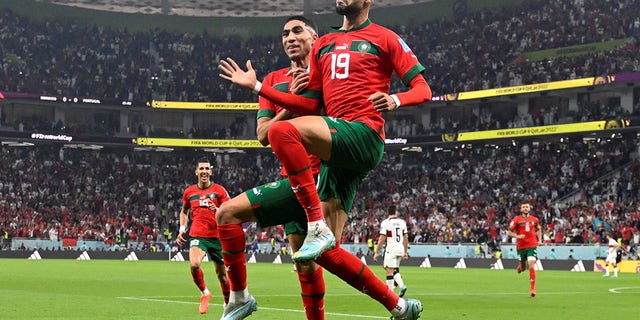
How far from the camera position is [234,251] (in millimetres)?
8516

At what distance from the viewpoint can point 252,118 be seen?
76250 mm

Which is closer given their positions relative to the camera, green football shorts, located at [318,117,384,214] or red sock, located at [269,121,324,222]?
red sock, located at [269,121,324,222]

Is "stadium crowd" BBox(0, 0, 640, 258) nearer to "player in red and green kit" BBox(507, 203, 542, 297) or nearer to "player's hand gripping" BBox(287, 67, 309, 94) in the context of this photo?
"player in red and green kit" BBox(507, 203, 542, 297)

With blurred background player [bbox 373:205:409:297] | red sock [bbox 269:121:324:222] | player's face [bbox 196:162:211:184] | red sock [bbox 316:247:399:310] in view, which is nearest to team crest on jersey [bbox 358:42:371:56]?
red sock [bbox 269:121:324:222]

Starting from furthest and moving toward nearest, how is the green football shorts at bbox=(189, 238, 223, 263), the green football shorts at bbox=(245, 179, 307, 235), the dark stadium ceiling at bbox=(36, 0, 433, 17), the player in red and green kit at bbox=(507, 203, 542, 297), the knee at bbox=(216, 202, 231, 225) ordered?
the dark stadium ceiling at bbox=(36, 0, 433, 17) → the player in red and green kit at bbox=(507, 203, 542, 297) → the green football shorts at bbox=(189, 238, 223, 263) → the knee at bbox=(216, 202, 231, 225) → the green football shorts at bbox=(245, 179, 307, 235)

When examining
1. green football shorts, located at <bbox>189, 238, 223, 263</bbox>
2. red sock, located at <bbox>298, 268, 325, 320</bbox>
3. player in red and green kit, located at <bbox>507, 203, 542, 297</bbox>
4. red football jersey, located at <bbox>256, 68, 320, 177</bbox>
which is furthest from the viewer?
player in red and green kit, located at <bbox>507, 203, 542, 297</bbox>

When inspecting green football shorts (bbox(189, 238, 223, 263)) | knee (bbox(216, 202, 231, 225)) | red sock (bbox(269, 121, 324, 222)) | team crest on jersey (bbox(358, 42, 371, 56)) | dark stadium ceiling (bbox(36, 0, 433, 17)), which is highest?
dark stadium ceiling (bbox(36, 0, 433, 17))

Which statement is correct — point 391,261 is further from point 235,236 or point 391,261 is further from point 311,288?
point 235,236

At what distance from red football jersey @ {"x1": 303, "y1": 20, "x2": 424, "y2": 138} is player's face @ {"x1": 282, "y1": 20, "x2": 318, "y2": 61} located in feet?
2.35

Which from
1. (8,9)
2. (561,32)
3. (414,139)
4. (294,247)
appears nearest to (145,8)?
(8,9)

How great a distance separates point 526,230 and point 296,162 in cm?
1868

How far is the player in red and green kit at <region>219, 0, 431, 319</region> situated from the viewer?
289 inches

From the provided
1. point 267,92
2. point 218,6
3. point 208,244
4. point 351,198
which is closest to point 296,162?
point 267,92

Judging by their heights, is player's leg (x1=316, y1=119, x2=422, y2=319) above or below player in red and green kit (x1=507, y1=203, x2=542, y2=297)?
above
